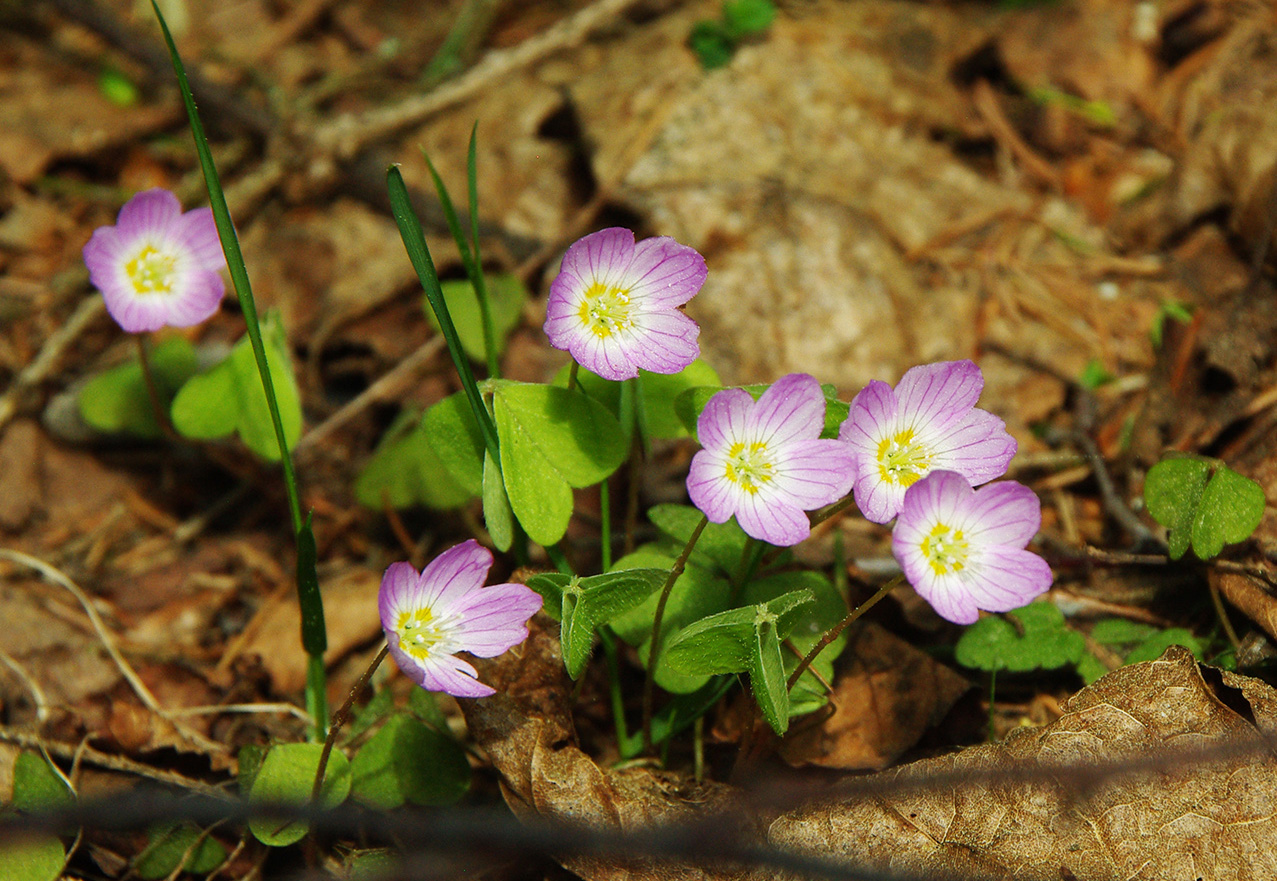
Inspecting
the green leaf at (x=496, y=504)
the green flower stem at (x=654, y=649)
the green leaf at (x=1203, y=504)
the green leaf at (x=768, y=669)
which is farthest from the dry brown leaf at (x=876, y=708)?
the green leaf at (x=496, y=504)

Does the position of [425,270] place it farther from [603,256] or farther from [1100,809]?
[1100,809]

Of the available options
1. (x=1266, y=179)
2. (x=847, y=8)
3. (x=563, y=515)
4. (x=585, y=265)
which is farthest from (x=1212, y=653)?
(x=847, y=8)

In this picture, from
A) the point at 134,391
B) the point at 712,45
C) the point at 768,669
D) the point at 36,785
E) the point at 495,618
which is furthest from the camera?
the point at 712,45

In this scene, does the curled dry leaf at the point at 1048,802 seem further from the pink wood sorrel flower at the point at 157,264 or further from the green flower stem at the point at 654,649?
the pink wood sorrel flower at the point at 157,264

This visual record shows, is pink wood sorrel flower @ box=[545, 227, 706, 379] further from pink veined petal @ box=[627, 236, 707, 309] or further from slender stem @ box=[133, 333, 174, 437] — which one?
slender stem @ box=[133, 333, 174, 437]

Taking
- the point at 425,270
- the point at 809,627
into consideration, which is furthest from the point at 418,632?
the point at 809,627

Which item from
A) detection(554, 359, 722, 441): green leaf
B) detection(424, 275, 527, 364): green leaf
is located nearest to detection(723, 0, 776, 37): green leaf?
detection(424, 275, 527, 364): green leaf
